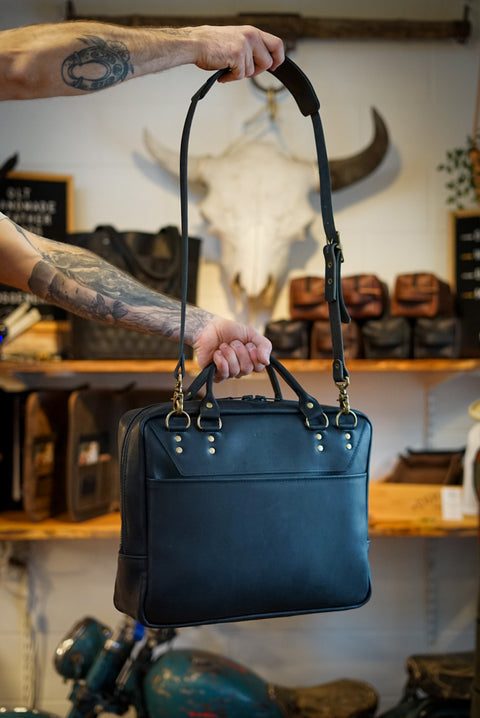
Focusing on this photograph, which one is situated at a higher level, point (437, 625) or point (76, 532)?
point (76, 532)

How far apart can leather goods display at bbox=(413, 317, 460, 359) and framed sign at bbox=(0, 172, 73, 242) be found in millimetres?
1484

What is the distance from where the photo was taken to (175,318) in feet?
4.15

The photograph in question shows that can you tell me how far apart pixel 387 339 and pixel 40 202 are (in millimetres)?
1518

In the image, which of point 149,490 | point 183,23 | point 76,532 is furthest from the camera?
point 183,23

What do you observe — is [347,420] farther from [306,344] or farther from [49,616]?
[49,616]

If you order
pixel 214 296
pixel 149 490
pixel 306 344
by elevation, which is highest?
pixel 214 296

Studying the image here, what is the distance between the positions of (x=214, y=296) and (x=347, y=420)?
201 centimetres

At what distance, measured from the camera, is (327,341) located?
2717mm

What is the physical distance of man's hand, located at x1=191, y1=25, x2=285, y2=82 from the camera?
102 centimetres

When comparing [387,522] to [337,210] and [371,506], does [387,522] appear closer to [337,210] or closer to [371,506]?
[371,506]

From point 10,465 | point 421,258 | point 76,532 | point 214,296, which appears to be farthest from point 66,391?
point 421,258

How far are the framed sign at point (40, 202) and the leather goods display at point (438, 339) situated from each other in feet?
4.87

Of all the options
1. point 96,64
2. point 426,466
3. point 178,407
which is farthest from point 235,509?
point 426,466

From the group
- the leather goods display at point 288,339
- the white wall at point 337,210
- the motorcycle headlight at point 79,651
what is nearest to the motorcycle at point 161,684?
the motorcycle headlight at point 79,651
